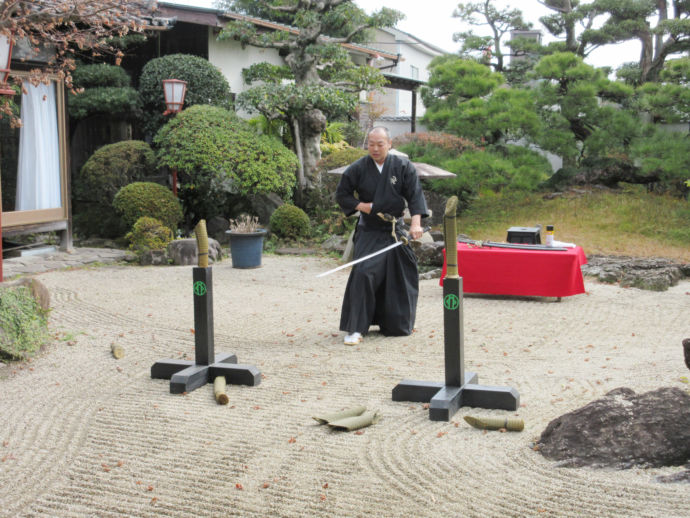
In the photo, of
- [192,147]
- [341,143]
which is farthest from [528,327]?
[341,143]

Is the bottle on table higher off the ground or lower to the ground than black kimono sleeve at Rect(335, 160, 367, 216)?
lower

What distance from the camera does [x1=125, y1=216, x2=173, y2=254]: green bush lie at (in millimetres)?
10711

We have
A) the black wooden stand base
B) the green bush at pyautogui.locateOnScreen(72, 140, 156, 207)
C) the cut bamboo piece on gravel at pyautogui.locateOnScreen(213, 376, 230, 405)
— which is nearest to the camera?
the cut bamboo piece on gravel at pyautogui.locateOnScreen(213, 376, 230, 405)

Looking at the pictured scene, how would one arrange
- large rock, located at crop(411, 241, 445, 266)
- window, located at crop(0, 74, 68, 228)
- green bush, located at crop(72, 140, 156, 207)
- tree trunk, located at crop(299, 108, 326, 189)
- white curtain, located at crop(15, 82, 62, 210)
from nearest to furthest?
large rock, located at crop(411, 241, 445, 266), window, located at crop(0, 74, 68, 228), white curtain, located at crop(15, 82, 62, 210), green bush, located at crop(72, 140, 156, 207), tree trunk, located at crop(299, 108, 326, 189)

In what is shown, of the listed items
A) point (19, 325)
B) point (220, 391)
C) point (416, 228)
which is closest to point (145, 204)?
point (19, 325)

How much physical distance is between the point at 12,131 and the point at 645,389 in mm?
9618

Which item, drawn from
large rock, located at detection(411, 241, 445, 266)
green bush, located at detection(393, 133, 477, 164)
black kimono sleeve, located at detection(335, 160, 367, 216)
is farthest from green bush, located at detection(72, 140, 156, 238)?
black kimono sleeve, located at detection(335, 160, 367, 216)

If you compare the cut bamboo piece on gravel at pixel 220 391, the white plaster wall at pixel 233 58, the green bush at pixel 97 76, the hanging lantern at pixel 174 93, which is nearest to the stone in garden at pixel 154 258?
the hanging lantern at pixel 174 93

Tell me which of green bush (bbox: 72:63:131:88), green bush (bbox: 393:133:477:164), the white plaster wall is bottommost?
green bush (bbox: 393:133:477:164)

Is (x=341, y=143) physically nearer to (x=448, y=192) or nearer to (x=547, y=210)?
(x=448, y=192)

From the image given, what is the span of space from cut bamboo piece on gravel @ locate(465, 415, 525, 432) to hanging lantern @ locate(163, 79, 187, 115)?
9817 millimetres

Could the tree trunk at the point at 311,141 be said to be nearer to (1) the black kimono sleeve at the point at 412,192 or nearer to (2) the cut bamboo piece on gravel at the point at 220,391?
(1) the black kimono sleeve at the point at 412,192

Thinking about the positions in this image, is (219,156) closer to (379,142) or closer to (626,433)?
(379,142)

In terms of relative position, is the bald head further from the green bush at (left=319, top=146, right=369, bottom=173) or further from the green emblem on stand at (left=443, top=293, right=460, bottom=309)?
the green bush at (left=319, top=146, right=369, bottom=173)
